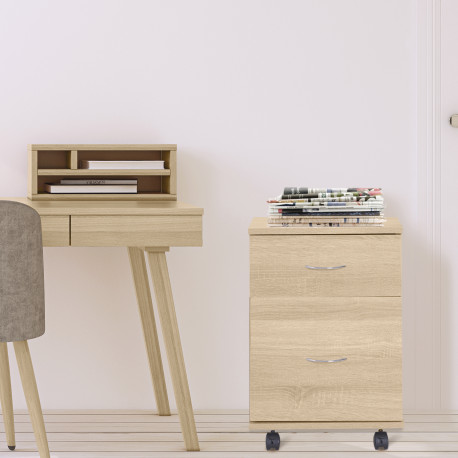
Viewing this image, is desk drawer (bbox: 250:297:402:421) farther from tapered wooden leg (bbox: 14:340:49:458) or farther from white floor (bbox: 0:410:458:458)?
tapered wooden leg (bbox: 14:340:49:458)

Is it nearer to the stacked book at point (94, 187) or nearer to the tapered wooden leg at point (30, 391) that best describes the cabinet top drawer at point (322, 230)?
the stacked book at point (94, 187)

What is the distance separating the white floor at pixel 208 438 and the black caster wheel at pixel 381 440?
0.07 feet

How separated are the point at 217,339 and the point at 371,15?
135 centimetres

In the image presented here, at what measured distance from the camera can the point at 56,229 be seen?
237 centimetres

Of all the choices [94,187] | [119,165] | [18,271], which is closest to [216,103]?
[119,165]

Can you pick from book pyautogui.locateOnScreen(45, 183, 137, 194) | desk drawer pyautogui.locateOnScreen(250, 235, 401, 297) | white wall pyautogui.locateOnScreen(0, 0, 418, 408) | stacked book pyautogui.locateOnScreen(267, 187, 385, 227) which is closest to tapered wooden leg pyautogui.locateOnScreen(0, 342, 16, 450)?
white wall pyautogui.locateOnScreen(0, 0, 418, 408)

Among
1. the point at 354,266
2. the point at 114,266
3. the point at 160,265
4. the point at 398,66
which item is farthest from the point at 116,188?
the point at 398,66

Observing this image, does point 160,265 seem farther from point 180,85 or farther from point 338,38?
point 338,38

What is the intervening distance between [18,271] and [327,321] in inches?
37.2

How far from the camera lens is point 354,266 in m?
2.46

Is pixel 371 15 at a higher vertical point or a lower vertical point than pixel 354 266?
higher

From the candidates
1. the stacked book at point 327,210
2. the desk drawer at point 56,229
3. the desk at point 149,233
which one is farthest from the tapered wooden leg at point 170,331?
the stacked book at point 327,210

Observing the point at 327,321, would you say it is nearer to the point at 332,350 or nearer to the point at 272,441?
the point at 332,350

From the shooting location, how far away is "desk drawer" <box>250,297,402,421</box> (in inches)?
96.8
